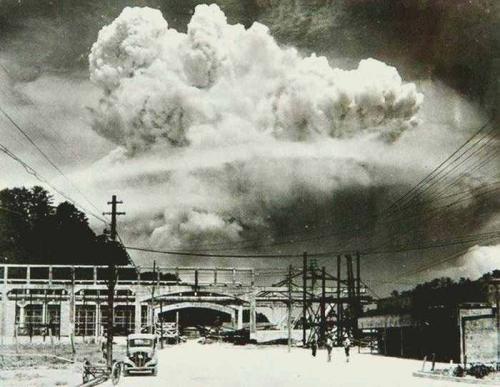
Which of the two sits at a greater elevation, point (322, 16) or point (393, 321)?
point (322, 16)

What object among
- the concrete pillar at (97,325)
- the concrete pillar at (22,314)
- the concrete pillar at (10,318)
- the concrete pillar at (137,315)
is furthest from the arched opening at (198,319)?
the concrete pillar at (10,318)

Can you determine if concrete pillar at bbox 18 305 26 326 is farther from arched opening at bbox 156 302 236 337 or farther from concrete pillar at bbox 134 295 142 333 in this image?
arched opening at bbox 156 302 236 337

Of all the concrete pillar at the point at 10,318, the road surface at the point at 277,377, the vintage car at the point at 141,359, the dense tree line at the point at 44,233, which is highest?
the dense tree line at the point at 44,233

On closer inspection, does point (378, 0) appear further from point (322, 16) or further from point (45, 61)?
point (45, 61)

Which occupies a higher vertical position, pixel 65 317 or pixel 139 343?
pixel 65 317

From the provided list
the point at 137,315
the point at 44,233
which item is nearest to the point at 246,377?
the point at 137,315

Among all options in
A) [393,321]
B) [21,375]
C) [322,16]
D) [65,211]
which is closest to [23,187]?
[65,211]

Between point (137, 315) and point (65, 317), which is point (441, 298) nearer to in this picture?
point (137, 315)

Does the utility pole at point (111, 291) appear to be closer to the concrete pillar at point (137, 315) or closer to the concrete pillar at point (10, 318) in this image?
the concrete pillar at point (137, 315)
